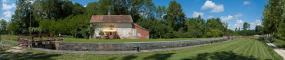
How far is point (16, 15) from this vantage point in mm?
39844

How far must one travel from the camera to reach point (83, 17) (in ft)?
116

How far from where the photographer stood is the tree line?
108 ft

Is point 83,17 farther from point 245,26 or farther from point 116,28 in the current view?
point 245,26

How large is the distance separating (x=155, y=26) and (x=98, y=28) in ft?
42.7

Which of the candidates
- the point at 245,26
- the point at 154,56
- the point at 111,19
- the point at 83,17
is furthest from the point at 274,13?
the point at 245,26

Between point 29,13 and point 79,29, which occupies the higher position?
point 29,13

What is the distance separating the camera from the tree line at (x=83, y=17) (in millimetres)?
33031

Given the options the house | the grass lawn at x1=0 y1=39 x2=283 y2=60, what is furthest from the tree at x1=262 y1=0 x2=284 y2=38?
the house

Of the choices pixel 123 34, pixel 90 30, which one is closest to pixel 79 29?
pixel 90 30

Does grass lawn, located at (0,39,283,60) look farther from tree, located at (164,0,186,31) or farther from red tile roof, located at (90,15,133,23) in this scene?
tree, located at (164,0,186,31)

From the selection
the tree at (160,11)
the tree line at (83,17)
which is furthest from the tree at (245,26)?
the tree at (160,11)

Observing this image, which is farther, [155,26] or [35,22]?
[35,22]

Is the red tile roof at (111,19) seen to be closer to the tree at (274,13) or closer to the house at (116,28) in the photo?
the house at (116,28)

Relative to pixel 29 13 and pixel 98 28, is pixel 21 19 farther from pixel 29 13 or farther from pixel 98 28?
pixel 98 28
